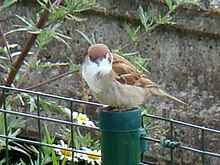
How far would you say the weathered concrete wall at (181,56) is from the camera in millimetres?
3445

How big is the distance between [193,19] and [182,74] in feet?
0.82

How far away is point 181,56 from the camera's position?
11.5 feet

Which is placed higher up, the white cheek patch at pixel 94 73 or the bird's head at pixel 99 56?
the bird's head at pixel 99 56

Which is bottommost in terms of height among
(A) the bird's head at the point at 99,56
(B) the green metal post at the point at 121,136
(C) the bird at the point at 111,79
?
(B) the green metal post at the point at 121,136

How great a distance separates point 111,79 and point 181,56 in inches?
39.9

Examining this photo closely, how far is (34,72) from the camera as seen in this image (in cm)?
379

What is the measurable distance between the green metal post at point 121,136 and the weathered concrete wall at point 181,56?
4.42 feet

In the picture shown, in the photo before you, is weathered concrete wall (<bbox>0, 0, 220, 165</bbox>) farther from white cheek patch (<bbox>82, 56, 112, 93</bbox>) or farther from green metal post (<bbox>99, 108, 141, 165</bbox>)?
green metal post (<bbox>99, 108, 141, 165</bbox>)

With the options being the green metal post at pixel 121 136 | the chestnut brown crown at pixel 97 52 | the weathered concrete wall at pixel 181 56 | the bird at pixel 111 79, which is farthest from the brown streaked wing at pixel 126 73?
the weathered concrete wall at pixel 181 56

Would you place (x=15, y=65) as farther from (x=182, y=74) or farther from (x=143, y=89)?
(x=182, y=74)

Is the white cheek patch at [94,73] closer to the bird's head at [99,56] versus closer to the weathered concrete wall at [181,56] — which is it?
the bird's head at [99,56]

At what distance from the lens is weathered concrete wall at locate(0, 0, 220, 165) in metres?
3.45

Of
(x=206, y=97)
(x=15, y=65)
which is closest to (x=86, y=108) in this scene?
(x=206, y=97)

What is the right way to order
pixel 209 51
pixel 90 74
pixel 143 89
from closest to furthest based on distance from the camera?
1. pixel 90 74
2. pixel 143 89
3. pixel 209 51
